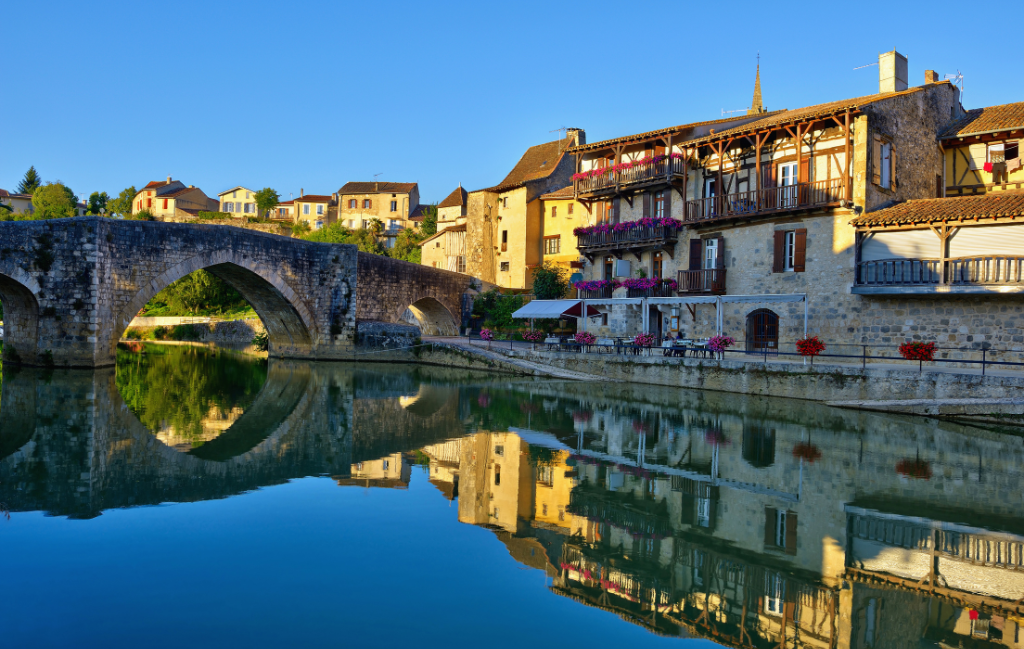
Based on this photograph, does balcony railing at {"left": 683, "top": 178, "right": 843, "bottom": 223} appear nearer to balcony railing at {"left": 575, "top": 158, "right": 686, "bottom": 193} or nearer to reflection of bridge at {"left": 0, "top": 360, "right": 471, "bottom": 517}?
balcony railing at {"left": 575, "top": 158, "right": 686, "bottom": 193}

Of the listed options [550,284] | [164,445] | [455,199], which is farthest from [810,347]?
[455,199]

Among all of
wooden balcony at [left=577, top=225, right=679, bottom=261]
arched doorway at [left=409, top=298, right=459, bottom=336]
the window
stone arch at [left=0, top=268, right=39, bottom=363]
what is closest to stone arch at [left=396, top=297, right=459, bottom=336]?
arched doorway at [left=409, top=298, right=459, bottom=336]

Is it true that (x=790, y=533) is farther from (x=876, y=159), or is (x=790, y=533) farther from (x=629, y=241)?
(x=629, y=241)

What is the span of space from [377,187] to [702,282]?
176ft

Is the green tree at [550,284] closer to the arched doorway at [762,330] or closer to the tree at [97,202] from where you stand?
the arched doorway at [762,330]

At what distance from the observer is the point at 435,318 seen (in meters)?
39.6

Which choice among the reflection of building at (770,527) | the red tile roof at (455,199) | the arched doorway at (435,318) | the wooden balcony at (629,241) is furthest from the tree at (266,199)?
the reflection of building at (770,527)

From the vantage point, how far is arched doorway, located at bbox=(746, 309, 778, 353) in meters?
22.8

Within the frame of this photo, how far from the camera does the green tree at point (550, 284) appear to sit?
3466cm

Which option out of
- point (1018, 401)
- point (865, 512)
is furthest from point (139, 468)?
point (1018, 401)

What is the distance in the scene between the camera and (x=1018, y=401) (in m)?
14.3

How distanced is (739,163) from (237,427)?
1878 centimetres

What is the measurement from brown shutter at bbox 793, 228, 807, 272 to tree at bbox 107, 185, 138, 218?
221 feet

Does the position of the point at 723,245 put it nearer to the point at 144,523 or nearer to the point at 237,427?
the point at 237,427
